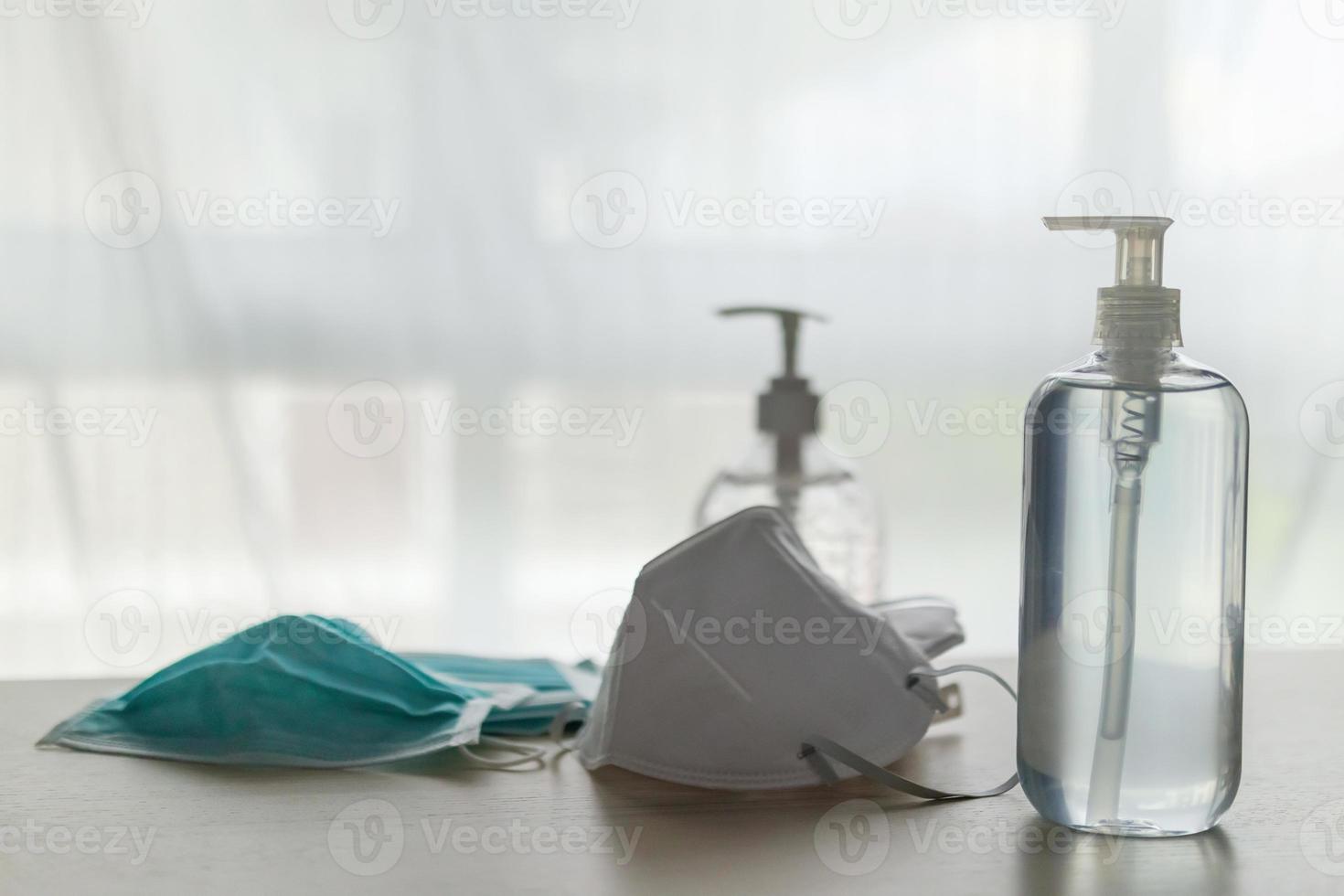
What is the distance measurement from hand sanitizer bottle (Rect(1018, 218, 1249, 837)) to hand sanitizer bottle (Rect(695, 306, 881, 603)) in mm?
321

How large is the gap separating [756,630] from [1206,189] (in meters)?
1.25

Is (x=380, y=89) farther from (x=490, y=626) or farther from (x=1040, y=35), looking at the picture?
(x=1040, y=35)

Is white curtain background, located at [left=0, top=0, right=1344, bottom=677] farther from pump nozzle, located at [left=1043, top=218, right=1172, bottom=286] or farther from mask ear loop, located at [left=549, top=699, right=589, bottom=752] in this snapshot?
pump nozzle, located at [left=1043, top=218, right=1172, bottom=286]

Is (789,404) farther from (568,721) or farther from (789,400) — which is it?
(568,721)

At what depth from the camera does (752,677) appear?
57cm

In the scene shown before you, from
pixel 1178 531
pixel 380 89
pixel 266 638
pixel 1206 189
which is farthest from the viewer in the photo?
pixel 1206 189

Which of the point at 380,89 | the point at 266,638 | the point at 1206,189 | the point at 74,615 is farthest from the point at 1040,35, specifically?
the point at 74,615

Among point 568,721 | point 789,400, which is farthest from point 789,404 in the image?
point 568,721

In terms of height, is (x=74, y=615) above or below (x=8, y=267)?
below

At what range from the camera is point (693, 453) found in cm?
151

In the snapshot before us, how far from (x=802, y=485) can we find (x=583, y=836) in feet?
1.56

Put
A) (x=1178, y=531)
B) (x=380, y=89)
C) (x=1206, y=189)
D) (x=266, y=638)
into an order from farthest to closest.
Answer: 1. (x=1206, y=189)
2. (x=380, y=89)
3. (x=266, y=638)
4. (x=1178, y=531)

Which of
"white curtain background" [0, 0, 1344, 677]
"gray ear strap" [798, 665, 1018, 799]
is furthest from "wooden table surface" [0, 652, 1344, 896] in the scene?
"white curtain background" [0, 0, 1344, 677]

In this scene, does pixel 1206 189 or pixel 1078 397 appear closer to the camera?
pixel 1078 397
